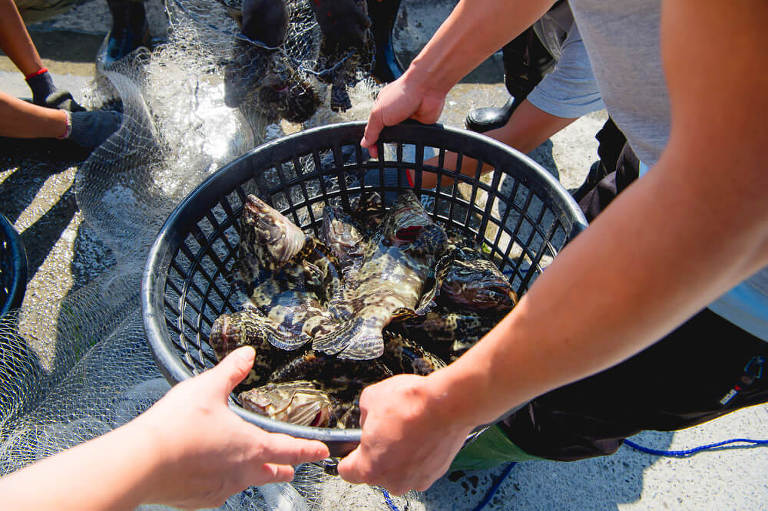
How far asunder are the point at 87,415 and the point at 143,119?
5.41 ft

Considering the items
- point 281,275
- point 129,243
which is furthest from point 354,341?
point 129,243

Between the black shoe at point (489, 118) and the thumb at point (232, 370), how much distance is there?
2.62m

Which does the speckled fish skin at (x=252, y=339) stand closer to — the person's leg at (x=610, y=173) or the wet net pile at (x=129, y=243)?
the wet net pile at (x=129, y=243)

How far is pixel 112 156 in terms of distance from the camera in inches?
97.7

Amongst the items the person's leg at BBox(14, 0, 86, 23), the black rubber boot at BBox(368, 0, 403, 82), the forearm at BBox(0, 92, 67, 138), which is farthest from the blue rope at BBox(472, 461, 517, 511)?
the person's leg at BBox(14, 0, 86, 23)

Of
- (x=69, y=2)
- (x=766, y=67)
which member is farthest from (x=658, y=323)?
(x=69, y=2)

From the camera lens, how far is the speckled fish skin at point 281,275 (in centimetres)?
168

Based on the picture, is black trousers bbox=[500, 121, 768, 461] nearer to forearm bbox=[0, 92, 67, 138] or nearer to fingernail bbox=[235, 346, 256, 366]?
fingernail bbox=[235, 346, 256, 366]

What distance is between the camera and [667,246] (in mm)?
656

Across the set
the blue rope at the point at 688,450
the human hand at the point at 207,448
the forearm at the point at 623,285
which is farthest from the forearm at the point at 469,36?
the blue rope at the point at 688,450

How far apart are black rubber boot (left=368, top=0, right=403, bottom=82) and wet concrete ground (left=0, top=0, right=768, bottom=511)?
0.55m

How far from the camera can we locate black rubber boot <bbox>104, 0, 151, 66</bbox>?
3.46 m

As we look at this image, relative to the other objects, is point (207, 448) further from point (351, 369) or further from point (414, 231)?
point (414, 231)

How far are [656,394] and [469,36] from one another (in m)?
1.33
